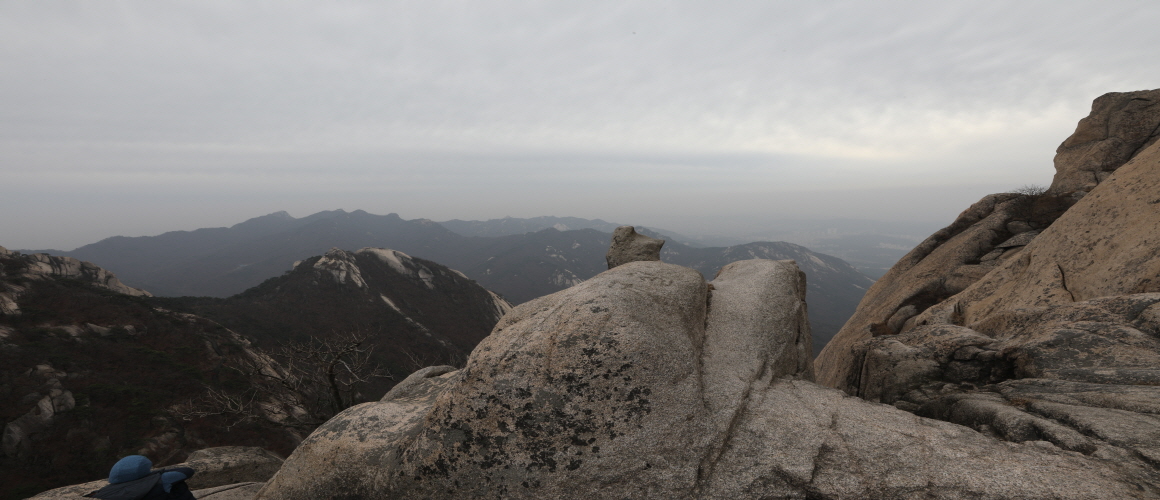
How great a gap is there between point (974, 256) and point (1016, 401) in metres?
18.7

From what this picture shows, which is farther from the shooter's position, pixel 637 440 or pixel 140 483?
pixel 637 440

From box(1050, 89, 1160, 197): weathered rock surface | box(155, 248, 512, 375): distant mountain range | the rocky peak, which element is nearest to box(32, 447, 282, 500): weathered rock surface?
box(1050, 89, 1160, 197): weathered rock surface

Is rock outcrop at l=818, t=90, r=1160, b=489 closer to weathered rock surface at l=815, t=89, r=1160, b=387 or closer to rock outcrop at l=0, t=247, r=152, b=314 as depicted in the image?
weathered rock surface at l=815, t=89, r=1160, b=387

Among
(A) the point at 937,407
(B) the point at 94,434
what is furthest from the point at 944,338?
(B) the point at 94,434

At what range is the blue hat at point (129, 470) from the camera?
7.15 m

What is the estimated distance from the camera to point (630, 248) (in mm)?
22016

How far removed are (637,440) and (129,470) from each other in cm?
969

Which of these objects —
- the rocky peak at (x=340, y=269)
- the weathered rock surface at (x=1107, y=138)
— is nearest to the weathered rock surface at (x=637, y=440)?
the weathered rock surface at (x=1107, y=138)

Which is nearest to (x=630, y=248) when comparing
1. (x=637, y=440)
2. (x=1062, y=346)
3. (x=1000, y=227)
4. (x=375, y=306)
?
(x=637, y=440)

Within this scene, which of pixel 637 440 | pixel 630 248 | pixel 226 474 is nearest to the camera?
pixel 637 440

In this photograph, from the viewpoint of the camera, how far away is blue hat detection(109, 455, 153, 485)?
7.15 meters

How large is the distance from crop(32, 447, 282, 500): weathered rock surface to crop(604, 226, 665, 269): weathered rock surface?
17.0 metres

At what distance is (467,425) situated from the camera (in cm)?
868

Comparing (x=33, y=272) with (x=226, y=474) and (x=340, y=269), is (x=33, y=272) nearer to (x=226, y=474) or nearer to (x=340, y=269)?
(x=340, y=269)
